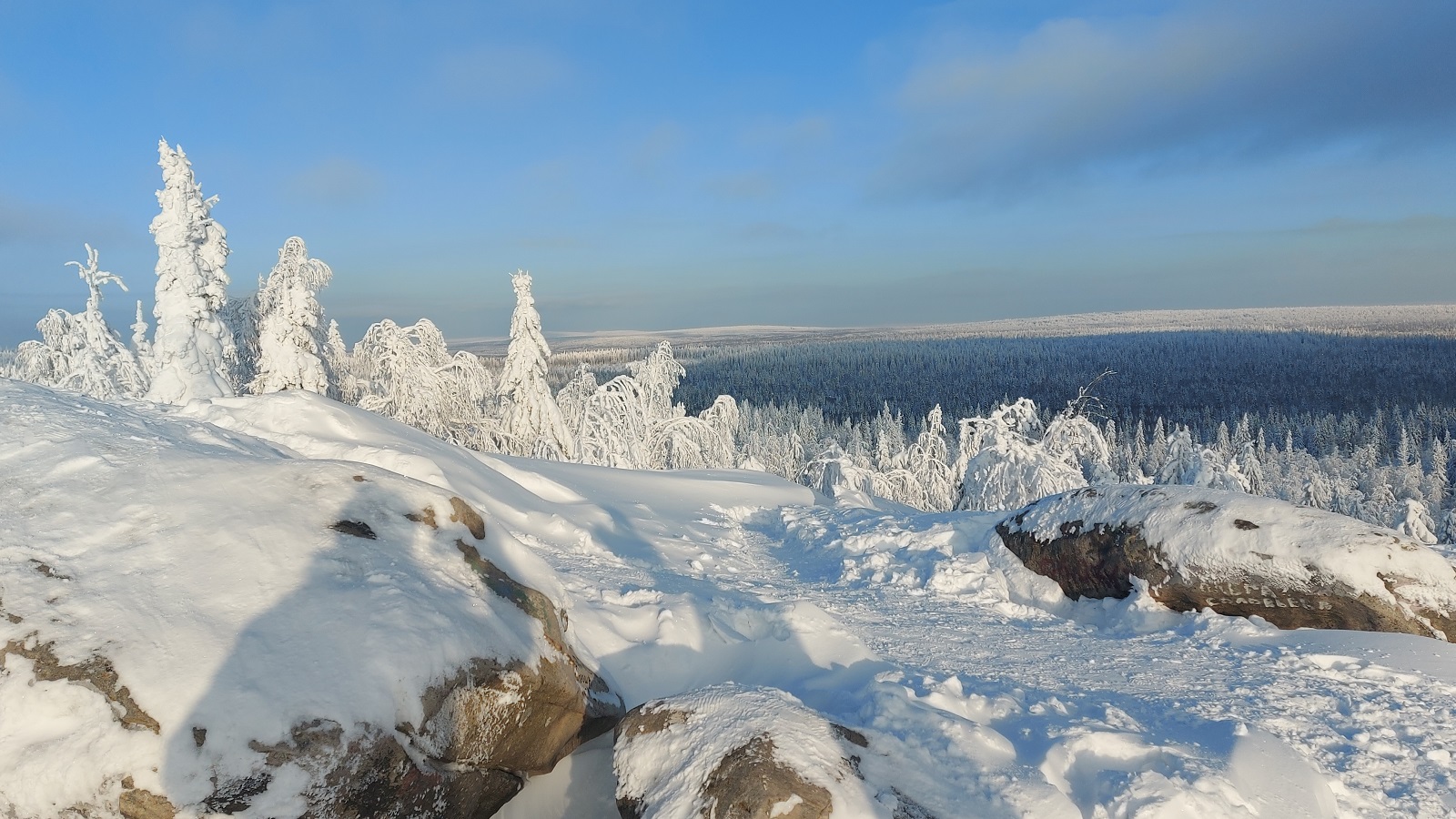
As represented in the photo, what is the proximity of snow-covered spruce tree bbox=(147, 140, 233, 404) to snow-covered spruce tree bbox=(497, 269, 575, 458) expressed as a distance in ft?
23.6

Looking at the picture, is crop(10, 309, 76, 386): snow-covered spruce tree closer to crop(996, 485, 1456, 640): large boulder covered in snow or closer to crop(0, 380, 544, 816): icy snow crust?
crop(0, 380, 544, 816): icy snow crust

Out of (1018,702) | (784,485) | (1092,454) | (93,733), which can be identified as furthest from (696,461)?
(93,733)

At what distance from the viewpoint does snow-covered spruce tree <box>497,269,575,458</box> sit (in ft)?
68.4

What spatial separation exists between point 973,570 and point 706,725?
5159 mm

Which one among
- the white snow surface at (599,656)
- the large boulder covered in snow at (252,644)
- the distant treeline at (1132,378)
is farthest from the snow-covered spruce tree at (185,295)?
the distant treeline at (1132,378)

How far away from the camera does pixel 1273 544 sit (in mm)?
6430

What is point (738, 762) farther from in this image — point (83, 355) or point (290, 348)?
point (83, 355)

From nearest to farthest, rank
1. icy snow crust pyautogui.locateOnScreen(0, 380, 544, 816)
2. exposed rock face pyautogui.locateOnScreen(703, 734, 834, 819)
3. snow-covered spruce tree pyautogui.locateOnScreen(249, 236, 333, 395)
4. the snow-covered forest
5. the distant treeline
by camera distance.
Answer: icy snow crust pyautogui.locateOnScreen(0, 380, 544, 816), exposed rock face pyautogui.locateOnScreen(703, 734, 834, 819), the snow-covered forest, snow-covered spruce tree pyautogui.locateOnScreen(249, 236, 333, 395), the distant treeline

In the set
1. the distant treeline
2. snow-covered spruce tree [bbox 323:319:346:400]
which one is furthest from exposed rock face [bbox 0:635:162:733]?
the distant treeline

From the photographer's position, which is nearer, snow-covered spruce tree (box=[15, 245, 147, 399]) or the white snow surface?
the white snow surface

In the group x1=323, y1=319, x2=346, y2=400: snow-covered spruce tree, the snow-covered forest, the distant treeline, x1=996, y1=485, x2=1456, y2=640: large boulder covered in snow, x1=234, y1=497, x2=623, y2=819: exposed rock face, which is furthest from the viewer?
the distant treeline

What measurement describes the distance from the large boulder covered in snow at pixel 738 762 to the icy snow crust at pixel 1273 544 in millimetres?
4900

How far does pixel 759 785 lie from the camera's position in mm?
3232

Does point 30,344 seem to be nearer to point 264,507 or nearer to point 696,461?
point 696,461
